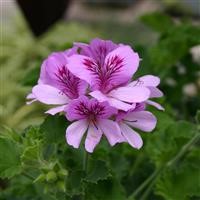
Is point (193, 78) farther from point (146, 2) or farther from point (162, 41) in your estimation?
point (146, 2)

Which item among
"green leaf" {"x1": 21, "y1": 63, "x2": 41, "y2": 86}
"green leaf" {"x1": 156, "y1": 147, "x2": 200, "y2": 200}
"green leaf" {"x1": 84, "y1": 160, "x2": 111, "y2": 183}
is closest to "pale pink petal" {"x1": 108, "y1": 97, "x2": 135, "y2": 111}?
"green leaf" {"x1": 84, "y1": 160, "x2": 111, "y2": 183}

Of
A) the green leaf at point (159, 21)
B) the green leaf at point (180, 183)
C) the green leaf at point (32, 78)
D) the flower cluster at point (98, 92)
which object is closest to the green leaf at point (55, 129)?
the flower cluster at point (98, 92)

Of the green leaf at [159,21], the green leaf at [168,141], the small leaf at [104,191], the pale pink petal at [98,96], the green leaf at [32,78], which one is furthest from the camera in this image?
the green leaf at [159,21]

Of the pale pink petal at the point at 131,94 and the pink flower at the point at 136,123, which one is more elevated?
the pale pink petal at the point at 131,94

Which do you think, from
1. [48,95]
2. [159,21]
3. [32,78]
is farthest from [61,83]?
[159,21]

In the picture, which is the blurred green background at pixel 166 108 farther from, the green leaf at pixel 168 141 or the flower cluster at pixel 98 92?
the flower cluster at pixel 98 92

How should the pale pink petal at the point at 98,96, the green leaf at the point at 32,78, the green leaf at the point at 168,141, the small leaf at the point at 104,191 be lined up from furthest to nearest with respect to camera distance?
the green leaf at the point at 32,78 → the green leaf at the point at 168,141 → the small leaf at the point at 104,191 → the pale pink petal at the point at 98,96

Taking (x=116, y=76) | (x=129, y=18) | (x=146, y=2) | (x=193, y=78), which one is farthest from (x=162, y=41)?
(x=146, y=2)

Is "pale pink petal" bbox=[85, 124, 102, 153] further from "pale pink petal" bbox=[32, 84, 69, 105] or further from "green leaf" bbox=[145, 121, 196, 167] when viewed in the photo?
"green leaf" bbox=[145, 121, 196, 167]

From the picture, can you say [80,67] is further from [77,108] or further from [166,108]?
[166,108]
